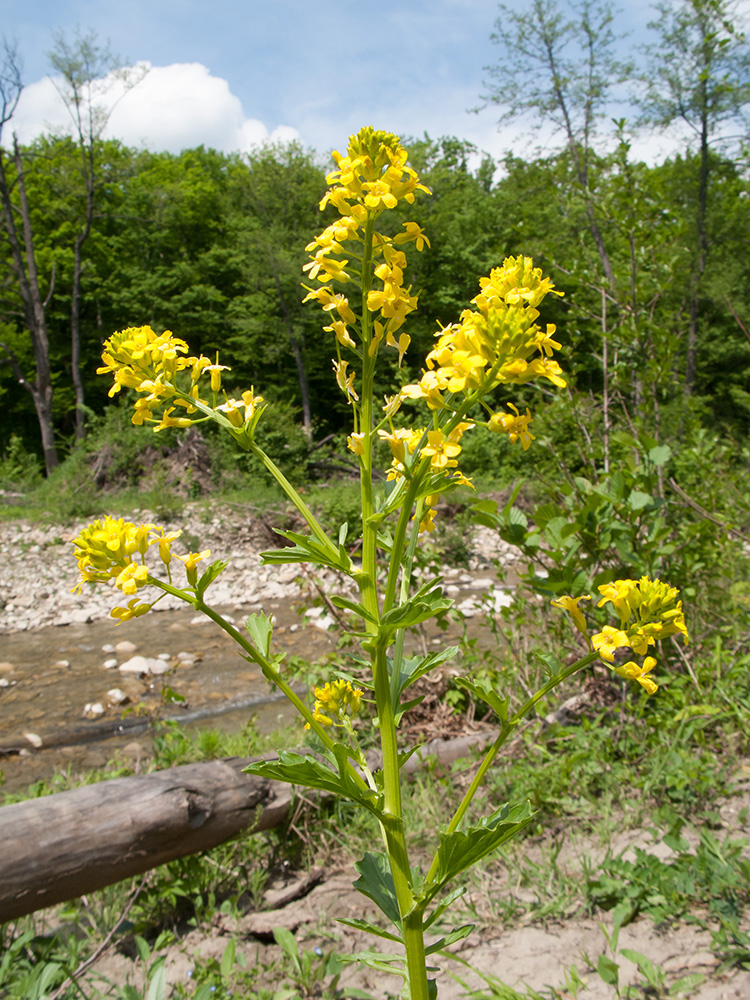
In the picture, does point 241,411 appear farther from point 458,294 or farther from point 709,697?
point 458,294

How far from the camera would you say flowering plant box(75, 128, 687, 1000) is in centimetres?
80

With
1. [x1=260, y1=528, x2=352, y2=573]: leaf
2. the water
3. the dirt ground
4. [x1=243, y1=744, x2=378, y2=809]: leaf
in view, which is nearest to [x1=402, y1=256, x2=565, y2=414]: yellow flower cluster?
[x1=260, y1=528, x2=352, y2=573]: leaf

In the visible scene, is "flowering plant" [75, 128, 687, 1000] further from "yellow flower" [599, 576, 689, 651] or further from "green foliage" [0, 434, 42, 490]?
"green foliage" [0, 434, 42, 490]

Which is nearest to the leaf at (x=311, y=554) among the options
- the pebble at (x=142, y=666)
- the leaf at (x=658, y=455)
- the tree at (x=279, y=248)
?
the leaf at (x=658, y=455)

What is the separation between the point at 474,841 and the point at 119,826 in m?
1.81

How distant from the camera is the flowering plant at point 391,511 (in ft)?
2.62

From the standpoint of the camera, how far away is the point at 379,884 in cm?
96

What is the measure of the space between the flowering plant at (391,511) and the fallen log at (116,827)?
4.50 ft

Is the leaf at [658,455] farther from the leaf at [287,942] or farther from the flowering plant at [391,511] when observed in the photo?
the leaf at [287,942]

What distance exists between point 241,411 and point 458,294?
2057 centimetres

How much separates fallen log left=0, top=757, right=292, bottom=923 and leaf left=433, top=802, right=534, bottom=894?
1413mm

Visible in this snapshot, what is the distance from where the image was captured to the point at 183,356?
97 cm

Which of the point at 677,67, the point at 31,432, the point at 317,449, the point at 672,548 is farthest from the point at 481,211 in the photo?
the point at 672,548

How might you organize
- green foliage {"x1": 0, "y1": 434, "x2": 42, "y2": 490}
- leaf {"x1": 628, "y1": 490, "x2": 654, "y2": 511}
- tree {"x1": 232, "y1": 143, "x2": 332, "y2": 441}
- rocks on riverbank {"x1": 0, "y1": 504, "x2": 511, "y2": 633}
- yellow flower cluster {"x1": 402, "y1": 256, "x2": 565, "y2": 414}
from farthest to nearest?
tree {"x1": 232, "y1": 143, "x2": 332, "y2": 441} → green foliage {"x1": 0, "y1": 434, "x2": 42, "y2": 490} → rocks on riverbank {"x1": 0, "y1": 504, "x2": 511, "y2": 633} → leaf {"x1": 628, "y1": 490, "x2": 654, "y2": 511} → yellow flower cluster {"x1": 402, "y1": 256, "x2": 565, "y2": 414}
